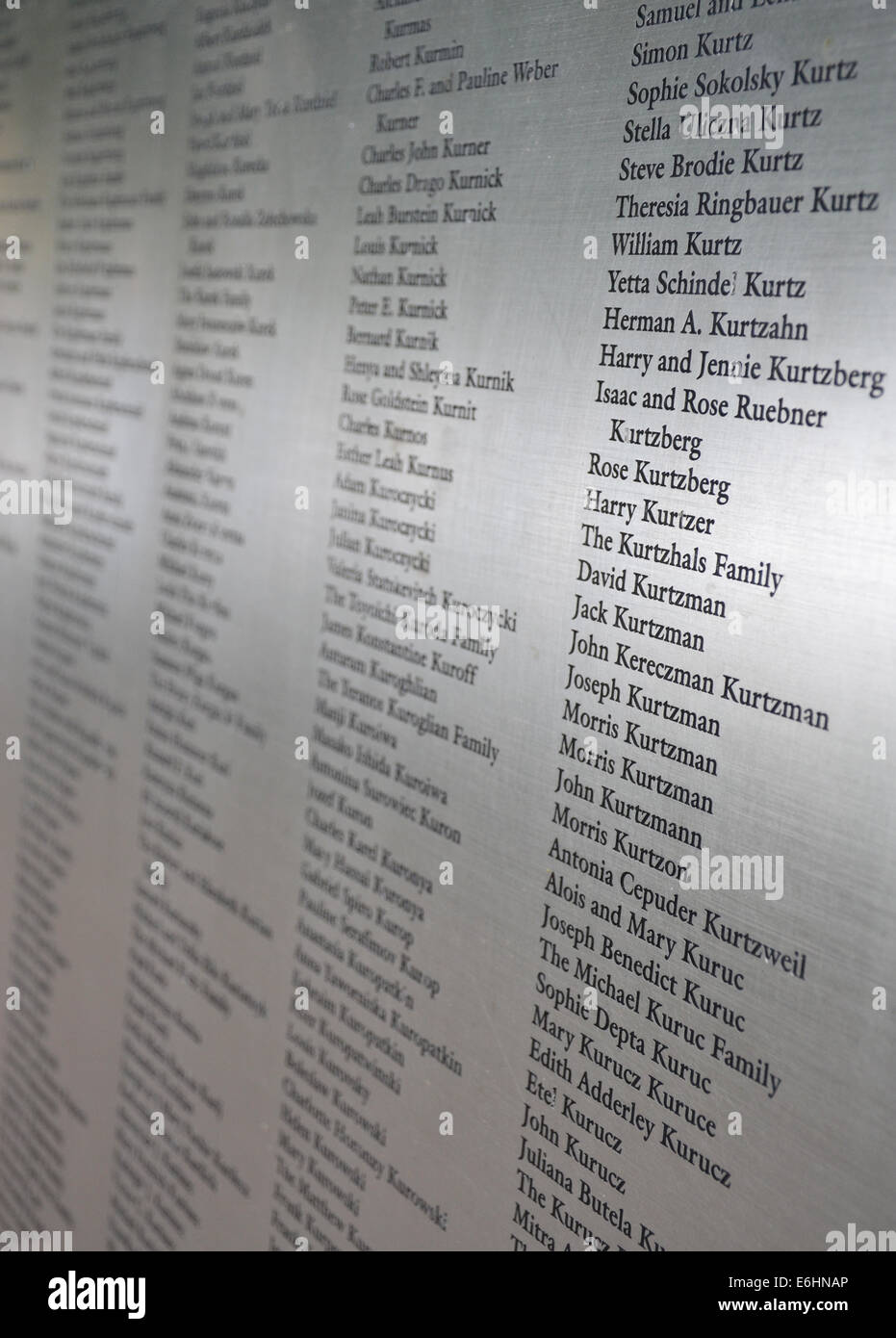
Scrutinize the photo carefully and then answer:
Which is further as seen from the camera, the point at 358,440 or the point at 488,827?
the point at 358,440

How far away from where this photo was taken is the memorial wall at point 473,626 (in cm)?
81

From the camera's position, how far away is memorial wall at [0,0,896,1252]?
2.65 ft

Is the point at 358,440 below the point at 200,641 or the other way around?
the other way around

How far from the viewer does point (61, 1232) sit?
6.45ft

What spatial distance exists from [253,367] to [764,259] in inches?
31.2

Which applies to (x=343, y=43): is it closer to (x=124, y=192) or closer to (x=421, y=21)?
(x=421, y=21)

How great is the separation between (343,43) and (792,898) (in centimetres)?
98

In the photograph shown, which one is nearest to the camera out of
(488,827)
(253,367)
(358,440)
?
(488,827)

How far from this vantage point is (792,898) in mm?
821

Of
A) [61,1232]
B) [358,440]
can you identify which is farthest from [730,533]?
[61,1232]

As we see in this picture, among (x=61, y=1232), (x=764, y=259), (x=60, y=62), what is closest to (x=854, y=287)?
(x=764, y=259)

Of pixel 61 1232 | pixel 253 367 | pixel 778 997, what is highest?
pixel 253 367

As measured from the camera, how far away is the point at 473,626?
1.12m

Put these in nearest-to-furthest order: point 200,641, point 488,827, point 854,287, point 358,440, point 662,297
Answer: point 854,287
point 662,297
point 488,827
point 358,440
point 200,641
